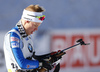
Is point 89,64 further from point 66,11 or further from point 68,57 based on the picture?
point 66,11

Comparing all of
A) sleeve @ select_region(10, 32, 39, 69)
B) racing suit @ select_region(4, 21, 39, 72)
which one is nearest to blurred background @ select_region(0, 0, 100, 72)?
racing suit @ select_region(4, 21, 39, 72)

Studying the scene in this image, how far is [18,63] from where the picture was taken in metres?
2.23

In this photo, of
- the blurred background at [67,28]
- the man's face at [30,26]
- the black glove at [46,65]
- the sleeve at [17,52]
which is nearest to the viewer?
the sleeve at [17,52]

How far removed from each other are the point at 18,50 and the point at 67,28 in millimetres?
2523

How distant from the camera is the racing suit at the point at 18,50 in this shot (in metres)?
2.21

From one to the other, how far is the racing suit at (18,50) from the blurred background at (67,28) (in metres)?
1.66

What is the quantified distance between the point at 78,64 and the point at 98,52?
563mm

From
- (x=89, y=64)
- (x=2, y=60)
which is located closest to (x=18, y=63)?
(x=2, y=60)

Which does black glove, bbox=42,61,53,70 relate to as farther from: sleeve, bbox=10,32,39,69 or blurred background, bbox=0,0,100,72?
blurred background, bbox=0,0,100,72

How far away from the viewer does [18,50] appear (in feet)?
7.24

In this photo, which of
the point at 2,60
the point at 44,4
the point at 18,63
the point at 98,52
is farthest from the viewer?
the point at 98,52

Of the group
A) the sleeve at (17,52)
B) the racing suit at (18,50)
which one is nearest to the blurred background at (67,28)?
the racing suit at (18,50)

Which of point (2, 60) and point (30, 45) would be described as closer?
point (30, 45)

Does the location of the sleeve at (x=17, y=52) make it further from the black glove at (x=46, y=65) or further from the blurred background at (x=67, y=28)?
the blurred background at (x=67, y=28)
